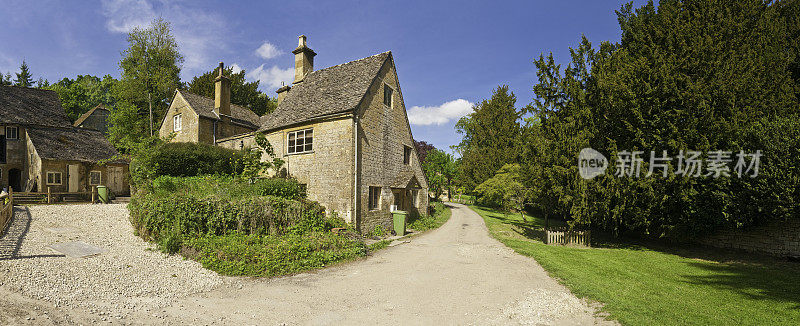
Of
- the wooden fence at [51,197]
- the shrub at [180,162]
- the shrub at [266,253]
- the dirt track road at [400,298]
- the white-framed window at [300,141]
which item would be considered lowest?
the dirt track road at [400,298]

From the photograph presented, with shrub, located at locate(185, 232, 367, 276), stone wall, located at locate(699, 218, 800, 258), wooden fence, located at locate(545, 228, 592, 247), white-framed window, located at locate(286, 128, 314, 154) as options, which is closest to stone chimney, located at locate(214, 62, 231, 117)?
white-framed window, located at locate(286, 128, 314, 154)

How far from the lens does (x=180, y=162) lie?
19.5 meters

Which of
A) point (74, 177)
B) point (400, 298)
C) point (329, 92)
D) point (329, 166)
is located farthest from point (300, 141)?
point (74, 177)

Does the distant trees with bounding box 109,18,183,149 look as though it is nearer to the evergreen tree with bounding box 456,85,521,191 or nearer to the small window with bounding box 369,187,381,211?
the small window with bounding box 369,187,381,211

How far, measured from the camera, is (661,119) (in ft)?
49.3

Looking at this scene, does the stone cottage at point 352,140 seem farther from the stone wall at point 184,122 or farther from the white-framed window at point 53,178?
the white-framed window at point 53,178

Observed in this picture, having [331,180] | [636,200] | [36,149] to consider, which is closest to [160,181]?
[331,180]

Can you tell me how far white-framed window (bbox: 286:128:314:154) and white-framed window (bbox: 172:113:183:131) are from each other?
55.6 ft

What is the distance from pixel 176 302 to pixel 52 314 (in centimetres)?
188

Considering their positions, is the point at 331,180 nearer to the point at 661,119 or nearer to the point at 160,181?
the point at 160,181

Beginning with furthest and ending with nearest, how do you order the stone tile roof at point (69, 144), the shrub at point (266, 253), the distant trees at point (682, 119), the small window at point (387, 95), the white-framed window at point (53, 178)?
the stone tile roof at point (69, 144)
the white-framed window at point (53, 178)
the small window at point (387, 95)
the distant trees at point (682, 119)
the shrub at point (266, 253)

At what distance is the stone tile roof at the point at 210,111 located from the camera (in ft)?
89.9

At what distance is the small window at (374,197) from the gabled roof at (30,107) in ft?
105

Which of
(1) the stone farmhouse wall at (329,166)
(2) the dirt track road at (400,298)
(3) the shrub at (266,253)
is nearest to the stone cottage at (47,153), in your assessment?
(1) the stone farmhouse wall at (329,166)
